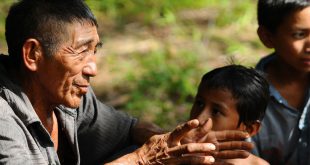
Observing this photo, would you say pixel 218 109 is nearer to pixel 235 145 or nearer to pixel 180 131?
pixel 235 145

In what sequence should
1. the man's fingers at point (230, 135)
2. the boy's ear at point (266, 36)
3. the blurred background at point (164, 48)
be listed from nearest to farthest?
1. the man's fingers at point (230, 135)
2. the boy's ear at point (266, 36)
3. the blurred background at point (164, 48)

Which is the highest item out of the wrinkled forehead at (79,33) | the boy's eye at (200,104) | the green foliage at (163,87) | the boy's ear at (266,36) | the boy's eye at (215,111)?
the wrinkled forehead at (79,33)

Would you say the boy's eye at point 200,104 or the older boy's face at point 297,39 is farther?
the older boy's face at point 297,39

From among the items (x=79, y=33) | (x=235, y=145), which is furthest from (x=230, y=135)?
(x=79, y=33)

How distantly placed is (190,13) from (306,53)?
3181 millimetres

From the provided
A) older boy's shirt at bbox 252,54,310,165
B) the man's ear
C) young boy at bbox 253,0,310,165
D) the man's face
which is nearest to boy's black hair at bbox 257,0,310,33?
young boy at bbox 253,0,310,165

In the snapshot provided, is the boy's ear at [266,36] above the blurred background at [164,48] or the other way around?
above

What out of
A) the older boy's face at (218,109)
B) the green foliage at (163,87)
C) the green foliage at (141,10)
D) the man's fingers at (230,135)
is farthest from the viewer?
the green foliage at (141,10)

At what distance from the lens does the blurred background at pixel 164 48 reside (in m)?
5.76

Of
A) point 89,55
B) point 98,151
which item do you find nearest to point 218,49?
point 98,151

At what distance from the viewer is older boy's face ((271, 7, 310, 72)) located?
13.2 feet

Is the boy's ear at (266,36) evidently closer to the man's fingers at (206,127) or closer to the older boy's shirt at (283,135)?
the older boy's shirt at (283,135)

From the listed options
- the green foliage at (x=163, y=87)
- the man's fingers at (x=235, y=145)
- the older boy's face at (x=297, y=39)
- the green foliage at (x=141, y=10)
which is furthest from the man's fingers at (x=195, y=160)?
the green foliage at (x=141, y=10)

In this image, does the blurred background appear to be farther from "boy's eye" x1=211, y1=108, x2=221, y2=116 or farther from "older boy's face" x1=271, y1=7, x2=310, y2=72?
"boy's eye" x1=211, y1=108, x2=221, y2=116
